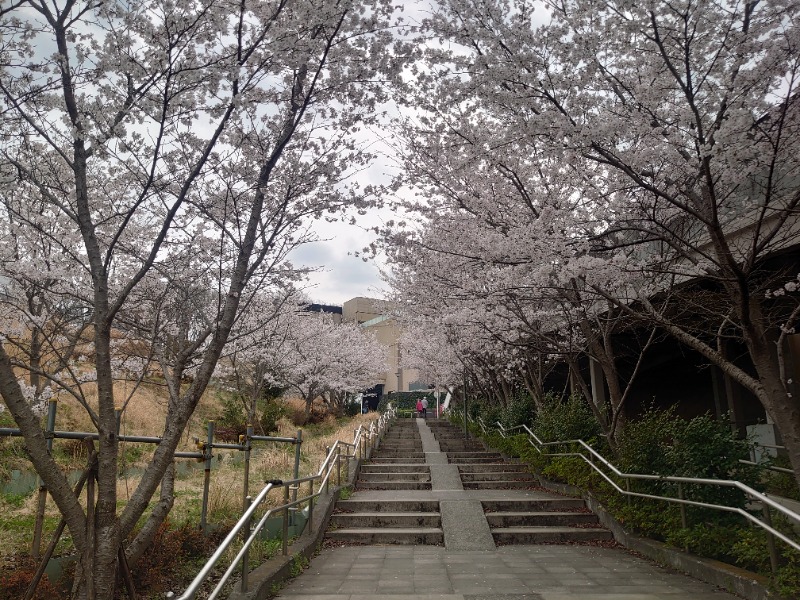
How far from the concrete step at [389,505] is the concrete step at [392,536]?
3.18 ft

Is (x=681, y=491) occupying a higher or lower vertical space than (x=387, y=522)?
higher

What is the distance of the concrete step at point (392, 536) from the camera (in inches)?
306

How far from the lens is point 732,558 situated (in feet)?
17.7

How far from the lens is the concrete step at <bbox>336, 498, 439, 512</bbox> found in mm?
8969

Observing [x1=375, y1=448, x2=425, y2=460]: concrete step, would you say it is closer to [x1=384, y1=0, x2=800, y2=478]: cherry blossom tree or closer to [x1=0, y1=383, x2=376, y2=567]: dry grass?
[x1=0, y1=383, x2=376, y2=567]: dry grass

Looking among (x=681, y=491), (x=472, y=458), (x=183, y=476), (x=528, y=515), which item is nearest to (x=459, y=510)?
(x=528, y=515)

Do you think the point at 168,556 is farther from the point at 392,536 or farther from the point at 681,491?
the point at 681,491

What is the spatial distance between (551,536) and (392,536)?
7.04 feet

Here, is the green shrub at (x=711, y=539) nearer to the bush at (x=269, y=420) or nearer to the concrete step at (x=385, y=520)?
the concrete step at (x=385, y=520)

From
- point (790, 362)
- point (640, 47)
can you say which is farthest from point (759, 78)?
point (790, 362)

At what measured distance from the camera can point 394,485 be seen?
36.7 feet

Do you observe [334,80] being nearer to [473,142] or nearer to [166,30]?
[166,30]

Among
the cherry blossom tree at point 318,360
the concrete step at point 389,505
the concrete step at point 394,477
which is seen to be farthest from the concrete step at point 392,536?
the cherry blossom tree at point 318,360

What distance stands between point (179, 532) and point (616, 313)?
23.5 feet
